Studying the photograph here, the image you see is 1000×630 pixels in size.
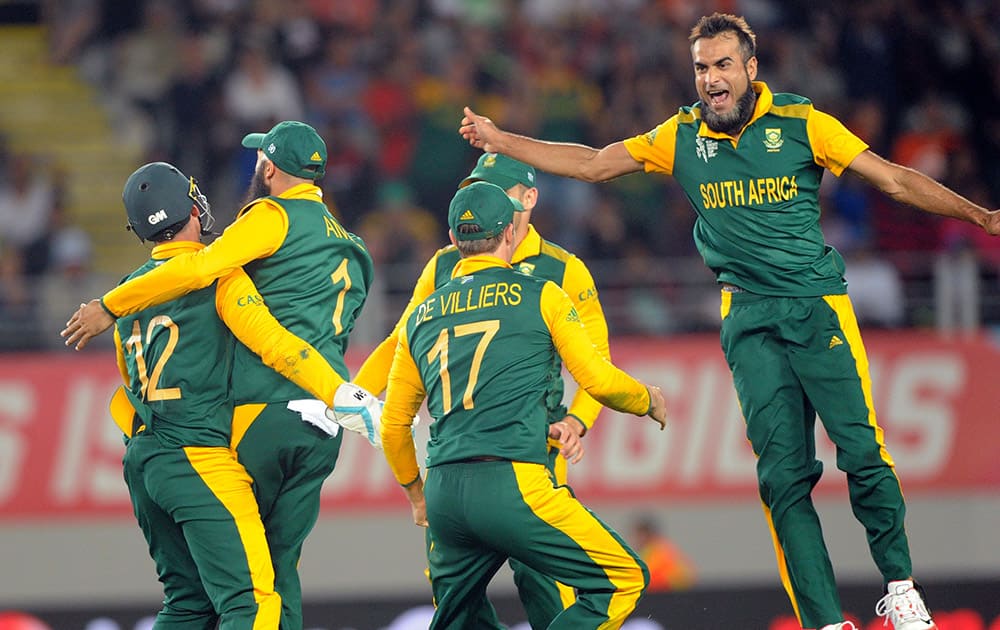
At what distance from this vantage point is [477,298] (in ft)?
18.3

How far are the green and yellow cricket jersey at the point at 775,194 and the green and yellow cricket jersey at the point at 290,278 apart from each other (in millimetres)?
1590

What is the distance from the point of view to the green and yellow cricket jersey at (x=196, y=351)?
595 centimetres

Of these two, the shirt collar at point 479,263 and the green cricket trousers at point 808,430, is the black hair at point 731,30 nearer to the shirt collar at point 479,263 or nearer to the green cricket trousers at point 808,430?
the green cricket trousers at point 808,430

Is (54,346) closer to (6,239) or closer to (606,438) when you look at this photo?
(6,239)

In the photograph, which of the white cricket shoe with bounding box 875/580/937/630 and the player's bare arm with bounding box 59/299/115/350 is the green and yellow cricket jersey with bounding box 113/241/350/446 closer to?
the player's bare arm with bounding box 59/299/115/350

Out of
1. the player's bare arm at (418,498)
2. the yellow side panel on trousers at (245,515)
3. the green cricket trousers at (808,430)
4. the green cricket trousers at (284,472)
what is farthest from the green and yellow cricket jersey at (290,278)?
the green cricket trousers at (808,430)

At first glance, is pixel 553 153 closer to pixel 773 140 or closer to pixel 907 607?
pixel 773 140

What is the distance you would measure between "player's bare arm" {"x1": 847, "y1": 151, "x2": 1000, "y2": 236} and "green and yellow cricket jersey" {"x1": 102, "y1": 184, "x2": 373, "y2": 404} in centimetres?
219

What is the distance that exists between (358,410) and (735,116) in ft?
6.44

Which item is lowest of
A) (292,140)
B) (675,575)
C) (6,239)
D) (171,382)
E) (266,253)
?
(675,575)

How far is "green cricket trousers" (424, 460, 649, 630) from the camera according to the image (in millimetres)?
5434

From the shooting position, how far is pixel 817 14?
1544 cm

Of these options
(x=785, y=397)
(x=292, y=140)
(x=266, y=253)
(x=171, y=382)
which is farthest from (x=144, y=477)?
(x=785, y=397)

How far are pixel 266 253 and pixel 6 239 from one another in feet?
26.7
